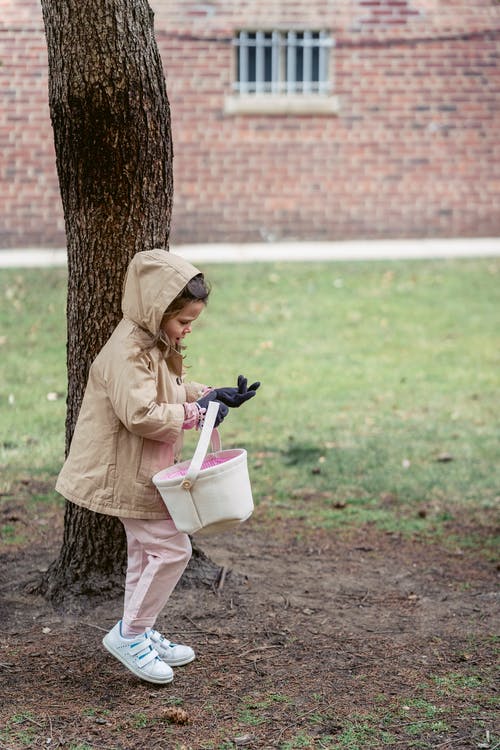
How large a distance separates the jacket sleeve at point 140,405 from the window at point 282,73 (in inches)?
416

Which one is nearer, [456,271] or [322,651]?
[322,651]

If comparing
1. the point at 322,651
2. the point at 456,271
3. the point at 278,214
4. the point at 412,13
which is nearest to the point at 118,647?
the point at 322,651

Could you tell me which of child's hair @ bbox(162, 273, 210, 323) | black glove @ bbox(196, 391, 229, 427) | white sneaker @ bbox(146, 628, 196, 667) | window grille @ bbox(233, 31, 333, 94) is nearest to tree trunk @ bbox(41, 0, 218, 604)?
white sneaker @ bbox(146, 628, 196, 667)

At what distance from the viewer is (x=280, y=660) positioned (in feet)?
A: 12.2

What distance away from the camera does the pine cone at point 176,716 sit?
3.22 meters

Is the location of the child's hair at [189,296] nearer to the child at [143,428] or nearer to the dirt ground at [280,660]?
the child at [143,428]

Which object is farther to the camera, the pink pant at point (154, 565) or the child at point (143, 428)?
the pink pant at point (154, 565)

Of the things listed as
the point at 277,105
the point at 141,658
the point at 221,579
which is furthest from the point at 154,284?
the point at 277,105

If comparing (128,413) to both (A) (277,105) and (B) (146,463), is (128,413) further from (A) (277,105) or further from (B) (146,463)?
(A) (277,105)

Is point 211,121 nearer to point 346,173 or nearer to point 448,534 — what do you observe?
point 346,173

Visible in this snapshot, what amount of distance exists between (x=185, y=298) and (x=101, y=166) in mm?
877

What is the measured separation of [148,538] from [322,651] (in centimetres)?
87

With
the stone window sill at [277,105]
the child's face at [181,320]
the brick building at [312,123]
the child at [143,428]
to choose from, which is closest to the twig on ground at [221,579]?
the child at [143,428]

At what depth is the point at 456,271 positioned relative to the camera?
467 inches
